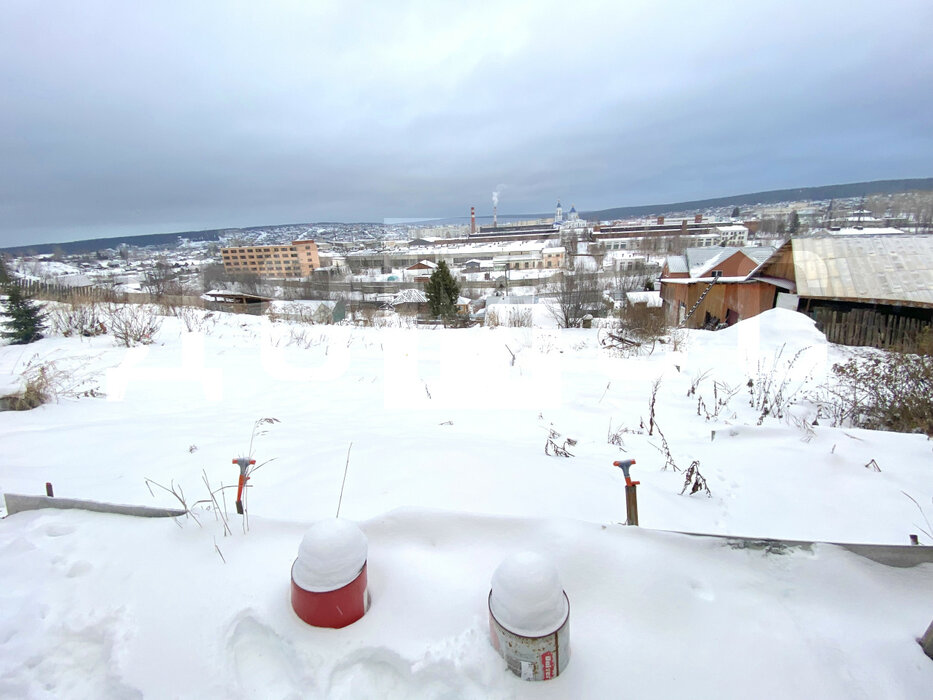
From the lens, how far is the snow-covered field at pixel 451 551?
1115mm

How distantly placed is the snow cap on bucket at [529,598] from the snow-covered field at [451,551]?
0.61ft

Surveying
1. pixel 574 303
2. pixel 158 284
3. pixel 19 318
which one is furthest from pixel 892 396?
pixel 158 284

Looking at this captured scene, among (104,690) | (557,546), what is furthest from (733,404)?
(104,690)

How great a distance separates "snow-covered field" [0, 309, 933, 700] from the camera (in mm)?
1115

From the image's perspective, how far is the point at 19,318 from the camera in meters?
6.10

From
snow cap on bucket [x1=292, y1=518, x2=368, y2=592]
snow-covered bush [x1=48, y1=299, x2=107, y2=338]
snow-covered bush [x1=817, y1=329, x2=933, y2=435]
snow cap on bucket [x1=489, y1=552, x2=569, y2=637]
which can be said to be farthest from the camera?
snow-covered bush [x1=48, y1=299, x2=107, y2=338]

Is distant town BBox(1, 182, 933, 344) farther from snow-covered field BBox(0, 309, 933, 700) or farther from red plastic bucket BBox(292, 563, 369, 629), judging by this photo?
red plastic bucket BBox(292, 563, 369, 629)

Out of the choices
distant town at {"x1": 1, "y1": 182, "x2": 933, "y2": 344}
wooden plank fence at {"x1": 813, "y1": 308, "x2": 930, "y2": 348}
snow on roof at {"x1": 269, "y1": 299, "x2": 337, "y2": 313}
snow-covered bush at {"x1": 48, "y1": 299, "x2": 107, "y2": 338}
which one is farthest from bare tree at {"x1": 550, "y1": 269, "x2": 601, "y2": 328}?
snow-covered bush at {"x1": 48, "y1": 299, "x2": 107, "y2": 338}

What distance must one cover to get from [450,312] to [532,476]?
1602 centimetres

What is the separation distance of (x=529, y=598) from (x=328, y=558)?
1.90 feet

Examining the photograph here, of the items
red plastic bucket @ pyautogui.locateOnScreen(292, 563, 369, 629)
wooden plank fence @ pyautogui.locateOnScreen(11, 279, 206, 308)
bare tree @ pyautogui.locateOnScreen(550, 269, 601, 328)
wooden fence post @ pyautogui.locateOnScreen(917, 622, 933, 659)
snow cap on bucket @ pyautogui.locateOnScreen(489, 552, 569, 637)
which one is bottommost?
bare tree @ pyautogui.locateOnScreen(550, 269, 601, 328)

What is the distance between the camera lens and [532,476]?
2.32 m

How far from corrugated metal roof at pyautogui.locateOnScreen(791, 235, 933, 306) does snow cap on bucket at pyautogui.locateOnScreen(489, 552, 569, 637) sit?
34.6 feet

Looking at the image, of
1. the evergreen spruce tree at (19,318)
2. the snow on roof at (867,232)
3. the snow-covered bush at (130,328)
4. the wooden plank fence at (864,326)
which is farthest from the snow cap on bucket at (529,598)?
the snow on roof at (867,232)
